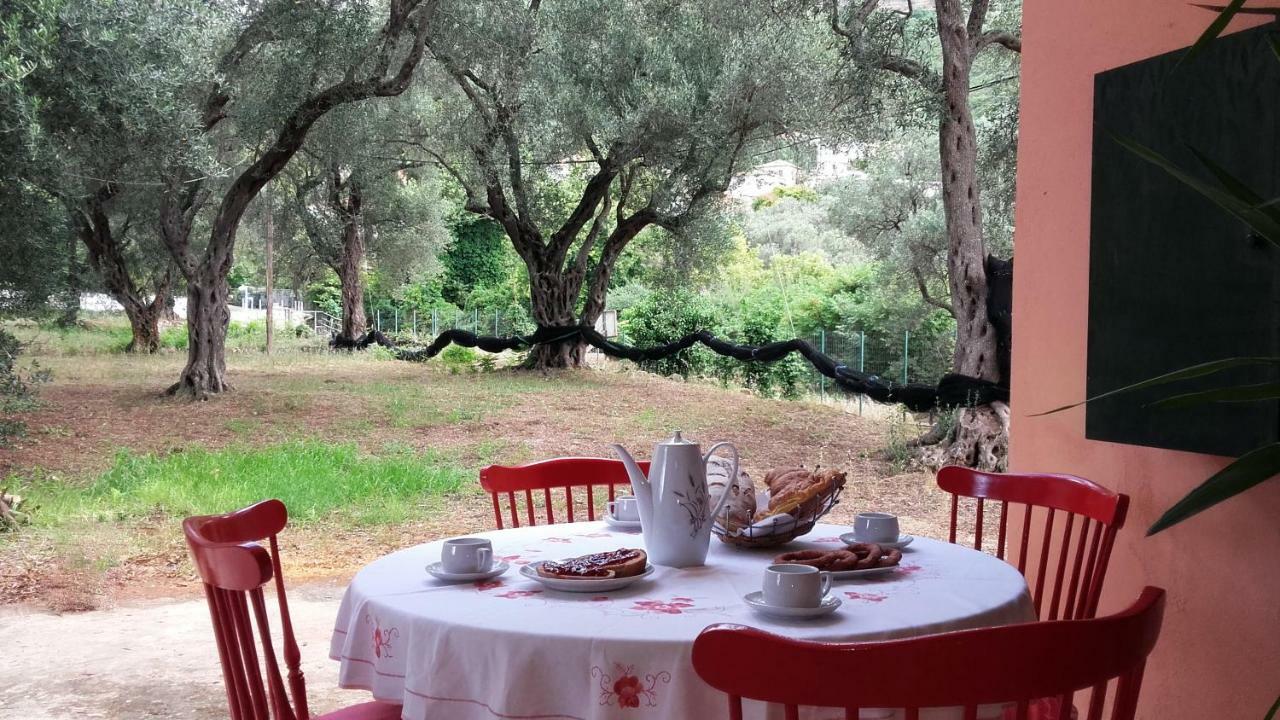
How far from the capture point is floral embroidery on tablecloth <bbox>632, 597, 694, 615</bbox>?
137cm

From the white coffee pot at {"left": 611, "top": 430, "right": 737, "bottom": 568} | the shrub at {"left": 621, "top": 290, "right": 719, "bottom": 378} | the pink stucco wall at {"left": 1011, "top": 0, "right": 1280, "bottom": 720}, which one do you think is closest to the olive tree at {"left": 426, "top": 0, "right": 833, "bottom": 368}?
the shrub at {"left": 621, "top": 290, "right": 719, "bottom": 378}

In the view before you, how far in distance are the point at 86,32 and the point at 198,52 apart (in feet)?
3.67

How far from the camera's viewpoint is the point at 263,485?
639 centimetres

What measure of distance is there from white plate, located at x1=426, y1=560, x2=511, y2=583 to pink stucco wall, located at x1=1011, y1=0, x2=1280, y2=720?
5.11ft

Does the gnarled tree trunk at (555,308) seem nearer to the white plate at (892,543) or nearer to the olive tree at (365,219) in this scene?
the olive tree at (365,219)

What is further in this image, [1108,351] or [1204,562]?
[1108,351]

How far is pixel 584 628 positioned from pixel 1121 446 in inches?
68.4

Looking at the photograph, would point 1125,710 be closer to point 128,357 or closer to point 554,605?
point 554,605

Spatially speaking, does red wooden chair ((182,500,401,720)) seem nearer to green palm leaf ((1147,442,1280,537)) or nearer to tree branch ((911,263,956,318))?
green palm leaf ((1147,442,1280,537))

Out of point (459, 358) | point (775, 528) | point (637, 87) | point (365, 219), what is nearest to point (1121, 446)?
point (775, 528)

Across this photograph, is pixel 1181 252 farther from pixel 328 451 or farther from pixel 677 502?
pixel 328 451

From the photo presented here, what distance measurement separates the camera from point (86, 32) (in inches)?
223

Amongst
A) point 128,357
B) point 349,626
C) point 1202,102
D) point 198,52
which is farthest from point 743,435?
point 128,357

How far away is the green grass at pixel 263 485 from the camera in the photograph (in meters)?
5.93
